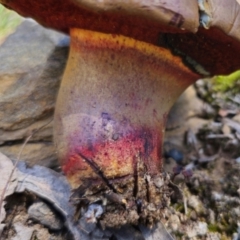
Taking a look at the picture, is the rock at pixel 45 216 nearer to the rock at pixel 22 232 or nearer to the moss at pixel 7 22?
the rock at pixel 22 232

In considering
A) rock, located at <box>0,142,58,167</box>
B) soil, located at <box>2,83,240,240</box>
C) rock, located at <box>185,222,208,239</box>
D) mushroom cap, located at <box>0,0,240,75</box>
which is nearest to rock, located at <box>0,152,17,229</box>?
soil, located at <box>2,83,240,240</box>

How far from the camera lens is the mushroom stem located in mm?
1562

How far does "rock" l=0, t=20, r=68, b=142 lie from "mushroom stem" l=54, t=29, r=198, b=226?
298 millimetres

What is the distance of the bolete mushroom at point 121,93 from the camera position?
4.86 feet

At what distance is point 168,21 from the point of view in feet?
4.25

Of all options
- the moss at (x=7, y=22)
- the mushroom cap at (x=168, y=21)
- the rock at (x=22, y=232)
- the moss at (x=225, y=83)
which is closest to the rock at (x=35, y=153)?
the rock at (x=22, y=232)

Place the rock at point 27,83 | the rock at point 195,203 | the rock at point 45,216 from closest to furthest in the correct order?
the rock at point 45,216
the rock at point 195,203
the rock at point 27,83

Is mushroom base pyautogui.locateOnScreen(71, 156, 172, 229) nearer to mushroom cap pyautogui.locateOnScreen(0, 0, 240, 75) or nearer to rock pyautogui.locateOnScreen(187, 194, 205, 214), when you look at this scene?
rock pyautogui.locateOnScreen(187, 194, 205, 214)

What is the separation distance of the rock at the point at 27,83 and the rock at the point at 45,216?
45cm

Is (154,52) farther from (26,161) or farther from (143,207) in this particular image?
(26,161)

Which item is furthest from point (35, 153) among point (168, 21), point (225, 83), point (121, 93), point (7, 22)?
point (225, 83)

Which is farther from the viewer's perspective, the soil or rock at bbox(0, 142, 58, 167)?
rock at bbox(0, 142, 58, 167)

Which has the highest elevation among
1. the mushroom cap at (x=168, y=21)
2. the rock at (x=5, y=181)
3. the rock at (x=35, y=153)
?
the mushroom cap at (x=168, y=21)

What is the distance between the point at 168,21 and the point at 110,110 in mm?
463
